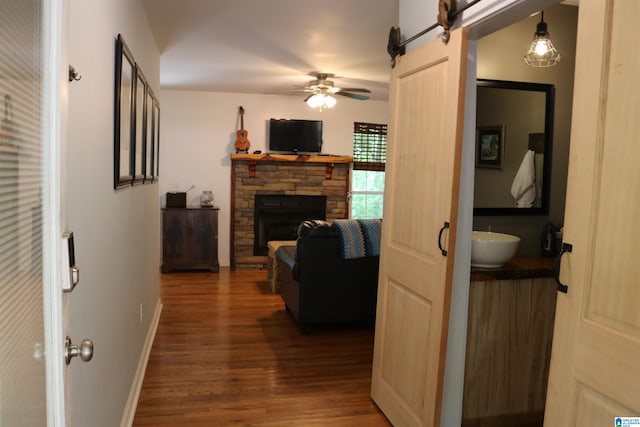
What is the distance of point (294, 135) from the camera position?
6.86 metres

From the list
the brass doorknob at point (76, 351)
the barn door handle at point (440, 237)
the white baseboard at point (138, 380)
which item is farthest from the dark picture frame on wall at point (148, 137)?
the brass doorknob at point (76, 351)

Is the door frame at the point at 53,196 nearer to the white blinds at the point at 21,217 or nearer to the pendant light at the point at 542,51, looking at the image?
the white blinds at the point at 21,217

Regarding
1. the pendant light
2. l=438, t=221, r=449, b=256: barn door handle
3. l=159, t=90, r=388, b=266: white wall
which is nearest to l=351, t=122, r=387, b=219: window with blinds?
l=159, t=90, r=388, b=266: white wall

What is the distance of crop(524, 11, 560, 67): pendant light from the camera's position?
2570mm

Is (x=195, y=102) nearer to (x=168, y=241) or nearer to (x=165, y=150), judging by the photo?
(x=165, y=150)

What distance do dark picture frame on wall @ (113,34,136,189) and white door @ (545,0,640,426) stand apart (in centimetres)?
179

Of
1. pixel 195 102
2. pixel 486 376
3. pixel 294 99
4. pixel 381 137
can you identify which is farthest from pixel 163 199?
pixel 486 376

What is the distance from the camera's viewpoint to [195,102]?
6695mm

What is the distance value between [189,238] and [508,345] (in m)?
4.64

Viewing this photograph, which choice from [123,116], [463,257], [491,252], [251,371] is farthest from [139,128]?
[491,252]

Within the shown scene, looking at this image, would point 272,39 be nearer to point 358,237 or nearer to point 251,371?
point 358,237

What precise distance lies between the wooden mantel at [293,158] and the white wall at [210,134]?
9.2 inches

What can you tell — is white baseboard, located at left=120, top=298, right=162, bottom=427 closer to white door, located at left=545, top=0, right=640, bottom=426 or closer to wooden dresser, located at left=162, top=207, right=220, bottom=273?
white door, located at left=545, top=0, right=640, bottom=426

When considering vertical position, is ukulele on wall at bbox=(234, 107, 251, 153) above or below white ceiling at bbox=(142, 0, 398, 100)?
below
